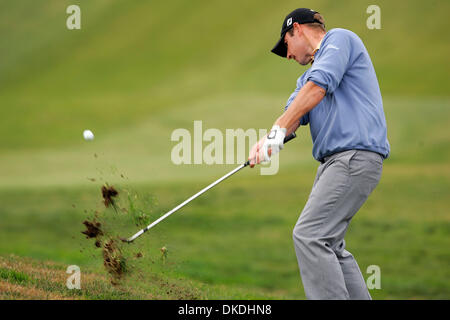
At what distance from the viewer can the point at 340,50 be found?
5.65 meters

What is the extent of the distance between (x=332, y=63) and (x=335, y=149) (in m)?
0.75

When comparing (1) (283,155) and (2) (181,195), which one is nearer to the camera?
(2) (181,195)

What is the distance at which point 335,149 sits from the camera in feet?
18.7

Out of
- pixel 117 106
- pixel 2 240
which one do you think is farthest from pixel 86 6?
pixel 2 240

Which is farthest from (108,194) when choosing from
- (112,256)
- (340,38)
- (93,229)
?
(340,38)

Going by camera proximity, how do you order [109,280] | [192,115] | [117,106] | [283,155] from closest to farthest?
[109,280] < [283,155] < [192,115] < [117,106]

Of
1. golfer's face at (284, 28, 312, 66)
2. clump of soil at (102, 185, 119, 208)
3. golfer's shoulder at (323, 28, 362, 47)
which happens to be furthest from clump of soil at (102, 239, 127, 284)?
golfer's shoulder at (323, 28, 362, 47)

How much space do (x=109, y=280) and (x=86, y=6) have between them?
229ft

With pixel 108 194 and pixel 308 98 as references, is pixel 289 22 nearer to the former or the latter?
pixel 308 98

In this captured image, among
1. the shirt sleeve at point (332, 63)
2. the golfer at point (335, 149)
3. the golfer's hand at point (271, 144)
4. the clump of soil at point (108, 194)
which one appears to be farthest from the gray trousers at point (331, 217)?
the clump of soil at point (108, 194)

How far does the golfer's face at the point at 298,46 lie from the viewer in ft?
20.4

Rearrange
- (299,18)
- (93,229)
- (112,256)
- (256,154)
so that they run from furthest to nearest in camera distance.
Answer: (93,229), (112,256), (299,18), (256,154)

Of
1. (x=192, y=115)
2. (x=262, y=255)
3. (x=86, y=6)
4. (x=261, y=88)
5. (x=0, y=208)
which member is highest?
(x=86, y=6)
